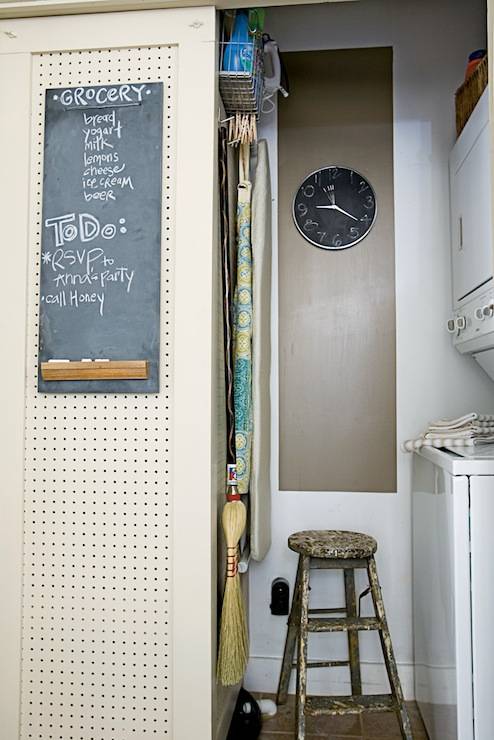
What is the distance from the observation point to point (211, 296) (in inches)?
83.4

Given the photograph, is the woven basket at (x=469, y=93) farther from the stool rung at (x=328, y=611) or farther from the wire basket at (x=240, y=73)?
the stool rung at (x=328, y=611)

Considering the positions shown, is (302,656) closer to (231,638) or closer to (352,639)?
(231,638)

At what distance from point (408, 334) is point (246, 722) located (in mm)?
1656

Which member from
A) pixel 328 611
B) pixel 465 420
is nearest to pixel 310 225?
pixel 465 420

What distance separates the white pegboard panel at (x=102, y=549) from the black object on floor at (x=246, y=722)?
1.71 feet

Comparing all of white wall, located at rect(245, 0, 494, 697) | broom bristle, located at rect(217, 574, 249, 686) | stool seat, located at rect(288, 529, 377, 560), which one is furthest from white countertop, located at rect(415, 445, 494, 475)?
broom bristle, located at rect(217, 574, 249, 686)

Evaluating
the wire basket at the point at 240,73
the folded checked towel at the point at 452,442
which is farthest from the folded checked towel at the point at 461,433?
the wire basket at the point at 240,73

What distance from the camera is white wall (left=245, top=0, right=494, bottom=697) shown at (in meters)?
2.90

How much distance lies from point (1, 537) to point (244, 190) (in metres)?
1.49

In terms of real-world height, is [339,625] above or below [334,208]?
below

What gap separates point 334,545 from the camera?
8.33 feet

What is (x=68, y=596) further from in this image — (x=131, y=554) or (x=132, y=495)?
(x=132, y=495)

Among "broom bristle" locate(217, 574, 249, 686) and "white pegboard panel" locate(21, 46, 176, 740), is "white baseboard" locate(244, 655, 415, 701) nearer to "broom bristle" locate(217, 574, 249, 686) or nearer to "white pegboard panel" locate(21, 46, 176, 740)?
"broom bristle" locate(217, 574, 249, 686)

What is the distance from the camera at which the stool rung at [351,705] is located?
236 centimetres
